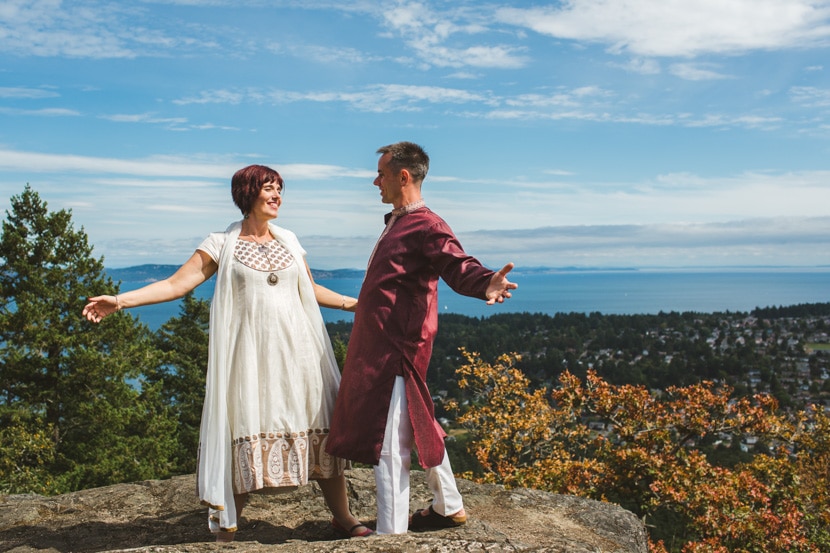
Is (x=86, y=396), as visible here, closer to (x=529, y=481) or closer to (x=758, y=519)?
(x=529, y=481)

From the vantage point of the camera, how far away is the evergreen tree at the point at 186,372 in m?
21.0

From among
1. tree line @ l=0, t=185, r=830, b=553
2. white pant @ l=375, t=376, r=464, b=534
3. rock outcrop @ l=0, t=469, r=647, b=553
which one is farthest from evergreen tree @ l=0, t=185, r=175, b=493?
white pant @ l=375, t=376, r=464, b=534

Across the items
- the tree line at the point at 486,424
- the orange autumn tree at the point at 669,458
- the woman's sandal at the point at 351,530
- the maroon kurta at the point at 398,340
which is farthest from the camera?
the tree line at the point at 486,424

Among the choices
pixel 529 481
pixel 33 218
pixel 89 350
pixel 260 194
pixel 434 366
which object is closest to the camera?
pixel 260 194

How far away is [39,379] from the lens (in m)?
16.1

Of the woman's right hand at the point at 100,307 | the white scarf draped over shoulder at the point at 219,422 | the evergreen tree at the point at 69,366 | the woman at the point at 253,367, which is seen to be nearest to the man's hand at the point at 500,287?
the woman at the point at 253,367

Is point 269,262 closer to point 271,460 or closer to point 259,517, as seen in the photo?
point 271,460

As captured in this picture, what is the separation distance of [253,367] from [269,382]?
0.12m

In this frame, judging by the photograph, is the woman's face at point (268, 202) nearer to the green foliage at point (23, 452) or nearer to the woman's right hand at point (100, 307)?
the woman's right hand at point (100, 307)

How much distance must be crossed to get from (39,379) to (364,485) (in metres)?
13.0

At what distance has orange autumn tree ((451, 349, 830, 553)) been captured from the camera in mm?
9445

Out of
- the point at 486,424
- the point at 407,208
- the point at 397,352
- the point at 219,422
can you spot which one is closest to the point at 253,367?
the point at 219,422

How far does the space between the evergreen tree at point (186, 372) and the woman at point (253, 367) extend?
1683 cm

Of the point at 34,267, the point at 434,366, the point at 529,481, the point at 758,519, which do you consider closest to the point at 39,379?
the point at 34,267
